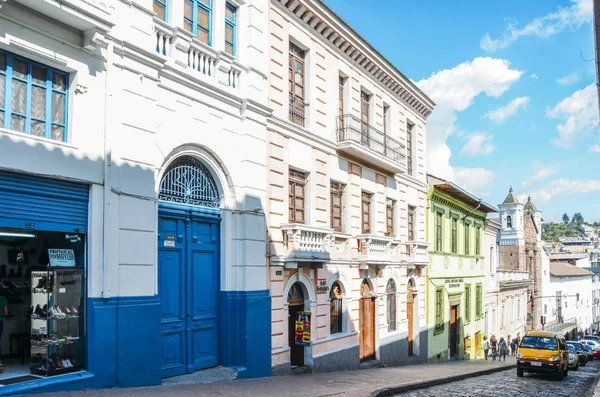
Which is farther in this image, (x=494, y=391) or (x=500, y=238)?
(x=500, y=238)

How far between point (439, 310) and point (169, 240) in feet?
58.8

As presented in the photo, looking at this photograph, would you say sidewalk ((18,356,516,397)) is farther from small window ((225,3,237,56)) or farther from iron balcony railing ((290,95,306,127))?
small window ((225,3,237,56))

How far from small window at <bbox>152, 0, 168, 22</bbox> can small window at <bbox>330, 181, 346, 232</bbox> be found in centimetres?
783

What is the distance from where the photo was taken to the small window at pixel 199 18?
1216 centimetres

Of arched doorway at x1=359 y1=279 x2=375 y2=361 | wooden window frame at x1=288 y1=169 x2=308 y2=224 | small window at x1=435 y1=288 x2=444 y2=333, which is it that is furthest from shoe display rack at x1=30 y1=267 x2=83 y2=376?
small window at x1=435 y1=288 x2=444 y2=333

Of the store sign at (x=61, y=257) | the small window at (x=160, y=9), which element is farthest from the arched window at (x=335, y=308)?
the small window at (x=160, y=9)

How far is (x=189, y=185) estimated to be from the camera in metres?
12.2

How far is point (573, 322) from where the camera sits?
212 feet

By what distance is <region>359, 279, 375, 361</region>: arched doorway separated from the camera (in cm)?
1928

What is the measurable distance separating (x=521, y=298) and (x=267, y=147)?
1468 inches

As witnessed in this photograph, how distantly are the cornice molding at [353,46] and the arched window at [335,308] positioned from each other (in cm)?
723

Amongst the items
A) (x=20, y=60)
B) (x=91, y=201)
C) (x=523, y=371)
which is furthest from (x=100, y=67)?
(x=523, y=371)

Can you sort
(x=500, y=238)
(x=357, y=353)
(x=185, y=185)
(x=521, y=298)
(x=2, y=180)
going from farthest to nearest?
(x=500, y=238) → (x=521, y=298) → (x=357, y=353) → (x=185, y=185) → (x=2, y=180)

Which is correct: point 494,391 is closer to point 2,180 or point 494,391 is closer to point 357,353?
point 357,353
